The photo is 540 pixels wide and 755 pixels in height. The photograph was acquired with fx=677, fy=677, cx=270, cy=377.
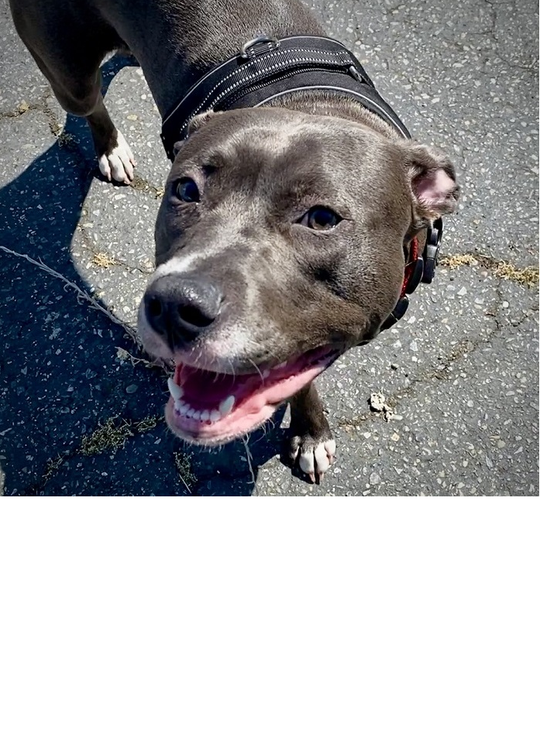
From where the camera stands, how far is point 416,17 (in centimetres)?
407

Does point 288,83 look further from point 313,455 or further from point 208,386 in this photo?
point 313,455

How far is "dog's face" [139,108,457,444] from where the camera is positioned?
176cm

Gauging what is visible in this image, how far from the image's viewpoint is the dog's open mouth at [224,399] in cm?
195

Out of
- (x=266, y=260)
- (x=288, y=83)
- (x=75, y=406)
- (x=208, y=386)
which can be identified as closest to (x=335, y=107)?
(x=288, y=83)

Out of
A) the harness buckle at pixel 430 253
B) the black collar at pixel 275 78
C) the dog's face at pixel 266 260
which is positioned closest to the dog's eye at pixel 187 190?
the dog's face at pixel 266 260

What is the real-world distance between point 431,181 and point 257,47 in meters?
0.84

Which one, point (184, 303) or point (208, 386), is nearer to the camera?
point (184, 303)

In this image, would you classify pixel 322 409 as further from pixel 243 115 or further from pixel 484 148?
pixel 484 148

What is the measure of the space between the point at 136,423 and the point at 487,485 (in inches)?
61.6

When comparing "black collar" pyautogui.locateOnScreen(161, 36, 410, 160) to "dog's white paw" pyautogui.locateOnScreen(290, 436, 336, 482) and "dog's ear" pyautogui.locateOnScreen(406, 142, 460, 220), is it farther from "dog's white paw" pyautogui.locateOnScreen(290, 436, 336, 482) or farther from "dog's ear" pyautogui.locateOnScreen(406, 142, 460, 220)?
"dog's white paw" pyautogui.locateOnScreen(290, 436, 336, 482)

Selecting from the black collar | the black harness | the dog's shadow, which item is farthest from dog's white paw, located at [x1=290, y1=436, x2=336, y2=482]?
the black collar

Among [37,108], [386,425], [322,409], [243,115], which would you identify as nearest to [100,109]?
[37,108]

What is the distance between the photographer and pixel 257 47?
2.52 metres

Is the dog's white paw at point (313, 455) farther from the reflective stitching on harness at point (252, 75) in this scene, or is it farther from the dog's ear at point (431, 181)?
the reflective stitching on harness at point (252, 75)
